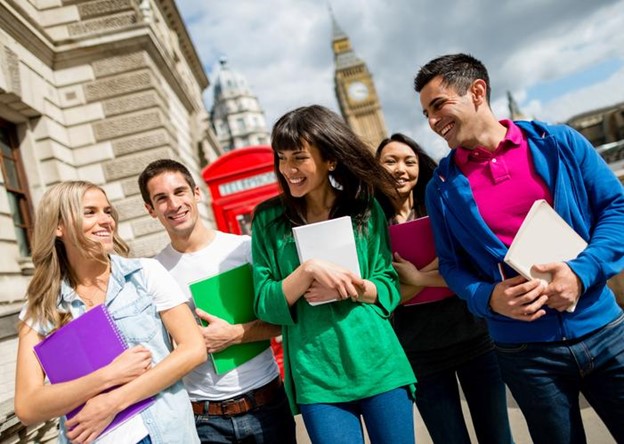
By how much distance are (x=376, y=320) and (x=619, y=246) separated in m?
0.84

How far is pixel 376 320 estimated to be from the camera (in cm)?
174

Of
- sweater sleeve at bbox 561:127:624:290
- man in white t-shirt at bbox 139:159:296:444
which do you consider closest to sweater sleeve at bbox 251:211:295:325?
man in white t-shirt at bbox 139:159:296:444

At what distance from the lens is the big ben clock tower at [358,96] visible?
313 feet

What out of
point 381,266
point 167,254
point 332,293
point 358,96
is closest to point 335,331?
point 332,293

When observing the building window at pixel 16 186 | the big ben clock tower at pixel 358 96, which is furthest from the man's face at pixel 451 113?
the big ben clock tower at pixel 358 96

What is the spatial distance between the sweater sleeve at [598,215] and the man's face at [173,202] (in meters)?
1.51

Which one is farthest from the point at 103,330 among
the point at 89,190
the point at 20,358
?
the point at 89,190

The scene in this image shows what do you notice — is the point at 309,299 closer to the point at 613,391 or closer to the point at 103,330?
the point at 103,330

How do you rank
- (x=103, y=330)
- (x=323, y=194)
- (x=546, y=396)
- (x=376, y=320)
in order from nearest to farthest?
(x=103, y=330), (x=546, y=396), (x=376, y=320), (x=323, y=194)

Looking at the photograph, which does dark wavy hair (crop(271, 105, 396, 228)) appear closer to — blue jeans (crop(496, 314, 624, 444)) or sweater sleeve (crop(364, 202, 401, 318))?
sweater sleeve (crop(364, 202, 401, 318))

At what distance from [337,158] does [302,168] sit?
0.15 meters

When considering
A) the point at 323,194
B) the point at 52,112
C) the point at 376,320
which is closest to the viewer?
the point at 376,320

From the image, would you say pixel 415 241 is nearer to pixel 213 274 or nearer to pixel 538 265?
pixel 538 265

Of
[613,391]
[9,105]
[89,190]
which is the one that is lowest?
[613,391]
